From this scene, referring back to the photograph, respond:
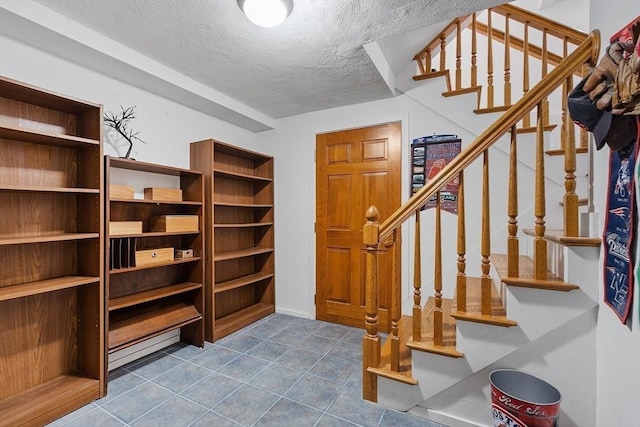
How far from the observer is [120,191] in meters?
2.04

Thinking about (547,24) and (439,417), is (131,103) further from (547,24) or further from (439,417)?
(547,24)

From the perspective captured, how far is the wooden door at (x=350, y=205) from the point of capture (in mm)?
2809

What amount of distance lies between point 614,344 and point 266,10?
2303mm

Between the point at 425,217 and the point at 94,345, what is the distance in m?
2.76

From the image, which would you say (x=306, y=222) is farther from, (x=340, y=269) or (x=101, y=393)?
(x=101, y=393)

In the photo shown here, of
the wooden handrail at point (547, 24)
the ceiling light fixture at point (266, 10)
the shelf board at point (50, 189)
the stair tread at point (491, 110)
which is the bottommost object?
the shelf board at point (50, 189)

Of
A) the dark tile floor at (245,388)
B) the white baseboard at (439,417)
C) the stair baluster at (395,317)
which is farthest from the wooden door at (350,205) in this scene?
the white baseboard at (439,417)

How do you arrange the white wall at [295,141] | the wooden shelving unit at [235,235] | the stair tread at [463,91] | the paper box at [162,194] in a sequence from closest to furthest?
the white wall at [295,141], the paper box at [162,194], the stair tread at [463,91], the wooden shelving unit at [235,235]

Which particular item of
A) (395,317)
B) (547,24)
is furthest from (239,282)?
(547,24)

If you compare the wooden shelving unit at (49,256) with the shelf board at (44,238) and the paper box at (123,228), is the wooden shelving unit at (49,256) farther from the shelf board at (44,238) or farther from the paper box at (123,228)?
the paper box at (123,228)

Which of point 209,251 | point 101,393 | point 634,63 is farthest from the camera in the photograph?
point 209,251

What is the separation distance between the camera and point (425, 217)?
262 cm

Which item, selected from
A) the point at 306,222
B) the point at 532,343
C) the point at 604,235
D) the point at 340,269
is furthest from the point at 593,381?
the point at 306,222

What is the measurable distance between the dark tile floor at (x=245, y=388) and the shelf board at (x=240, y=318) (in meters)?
0.09
